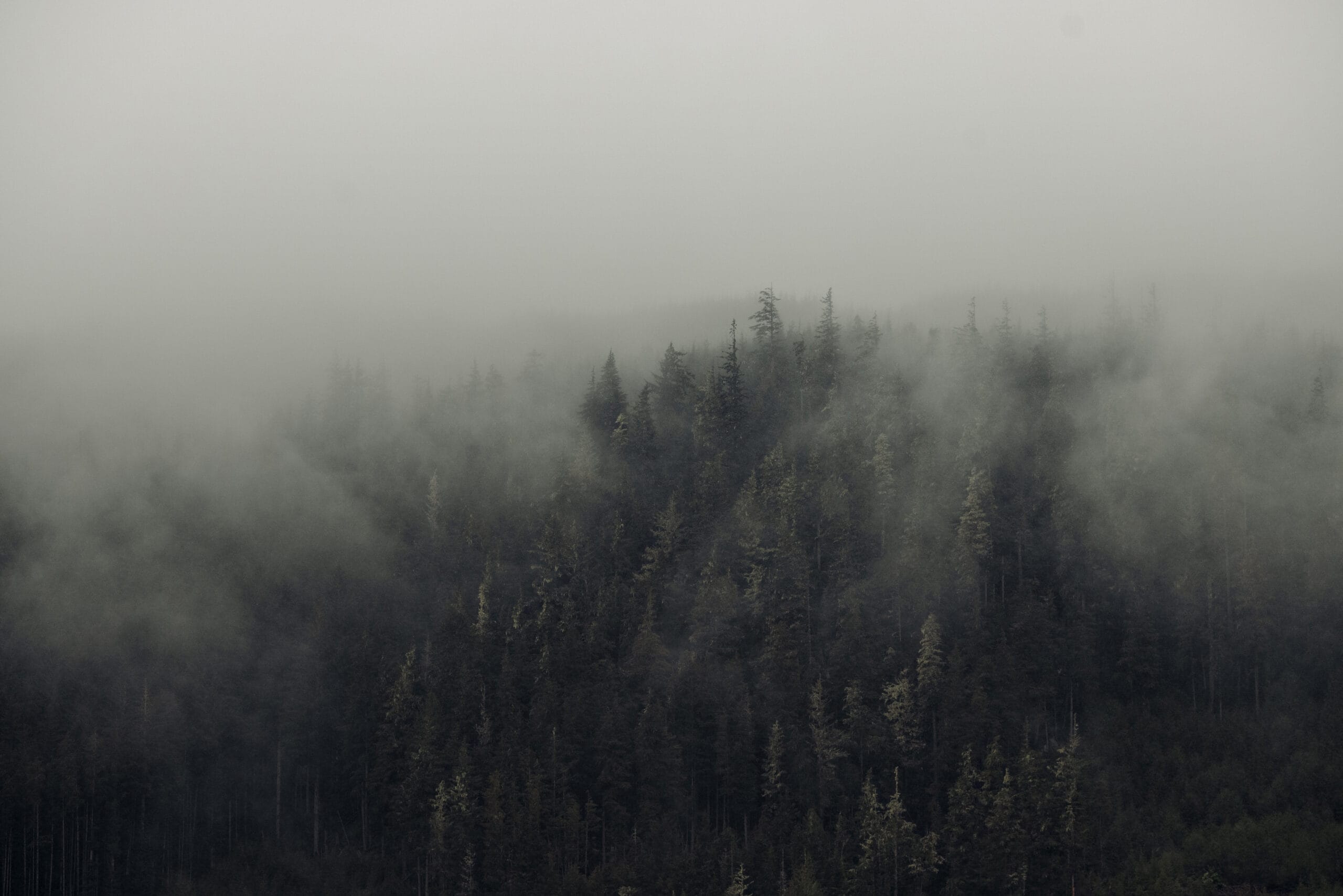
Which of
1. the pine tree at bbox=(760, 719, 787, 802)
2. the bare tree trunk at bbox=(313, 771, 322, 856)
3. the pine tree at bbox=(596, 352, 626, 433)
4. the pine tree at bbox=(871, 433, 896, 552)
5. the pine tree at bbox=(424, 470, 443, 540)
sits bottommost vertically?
the bare tree trunk at bbox=(313, 771, 322, 856)

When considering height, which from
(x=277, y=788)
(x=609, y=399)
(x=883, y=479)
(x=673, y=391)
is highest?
(x=673, y=391)

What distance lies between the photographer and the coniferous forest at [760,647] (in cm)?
9825

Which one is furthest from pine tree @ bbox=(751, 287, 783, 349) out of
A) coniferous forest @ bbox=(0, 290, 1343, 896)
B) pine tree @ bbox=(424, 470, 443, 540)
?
pine tree @ bbox=(424, 470, 443, 540)

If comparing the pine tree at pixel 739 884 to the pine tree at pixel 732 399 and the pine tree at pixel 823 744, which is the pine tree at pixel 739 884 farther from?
the pine tree at pixel 732 399

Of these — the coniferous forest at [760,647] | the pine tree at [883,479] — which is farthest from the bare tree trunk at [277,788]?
the pine tree at [883,479]

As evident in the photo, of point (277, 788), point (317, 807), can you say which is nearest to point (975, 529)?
point (317, 807)

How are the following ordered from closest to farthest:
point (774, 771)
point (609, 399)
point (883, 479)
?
point (774, 771)
point (883, 479)
point (609, 399)

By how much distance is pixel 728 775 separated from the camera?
108 meters

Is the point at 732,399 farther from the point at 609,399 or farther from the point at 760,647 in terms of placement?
the point at 760,647

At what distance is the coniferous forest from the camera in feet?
322

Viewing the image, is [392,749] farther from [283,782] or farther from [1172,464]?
[1172,464]

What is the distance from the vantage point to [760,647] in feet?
385

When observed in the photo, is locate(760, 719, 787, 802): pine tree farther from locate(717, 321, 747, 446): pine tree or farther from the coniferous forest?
locate(717, 321, 747, 446): pine tree

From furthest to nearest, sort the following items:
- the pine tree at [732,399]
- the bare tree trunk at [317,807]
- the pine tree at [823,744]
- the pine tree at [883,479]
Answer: the pine tree at [732,399] → the pine tree at [883,479] → the bare tree trunk at [317,807] → the pine tree at [823,744]
